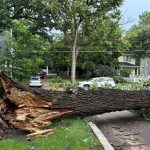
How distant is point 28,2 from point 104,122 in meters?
26.2

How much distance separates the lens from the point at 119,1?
46.4m

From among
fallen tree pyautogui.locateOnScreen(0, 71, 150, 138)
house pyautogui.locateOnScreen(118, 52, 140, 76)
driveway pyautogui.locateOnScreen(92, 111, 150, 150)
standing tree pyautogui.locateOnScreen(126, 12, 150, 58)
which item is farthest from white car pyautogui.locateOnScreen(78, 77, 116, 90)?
house pyautogui.locateOnScreen(118, 52, 140, 76)

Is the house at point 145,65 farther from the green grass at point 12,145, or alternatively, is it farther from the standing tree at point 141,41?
the green grass at point 12,145

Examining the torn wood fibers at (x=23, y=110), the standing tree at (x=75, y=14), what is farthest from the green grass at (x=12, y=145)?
the standing tree at (x=75, y=14)

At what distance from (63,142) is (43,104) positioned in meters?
2.36

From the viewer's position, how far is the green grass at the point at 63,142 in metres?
9.33

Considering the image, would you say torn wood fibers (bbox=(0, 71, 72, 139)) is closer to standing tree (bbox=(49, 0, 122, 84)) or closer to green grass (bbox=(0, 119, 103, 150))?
green grass (bbox=(0, 119, 103, 150))

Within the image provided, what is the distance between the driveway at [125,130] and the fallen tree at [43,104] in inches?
25.1

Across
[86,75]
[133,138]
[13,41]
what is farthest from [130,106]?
[86,75]

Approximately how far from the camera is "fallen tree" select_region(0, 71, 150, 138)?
1105 cm

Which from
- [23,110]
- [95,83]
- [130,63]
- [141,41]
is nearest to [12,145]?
[23,110]

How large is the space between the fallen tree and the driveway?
2.09 feet

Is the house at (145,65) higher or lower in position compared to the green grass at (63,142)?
higher

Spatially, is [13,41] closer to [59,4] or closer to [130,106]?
[130,106]
